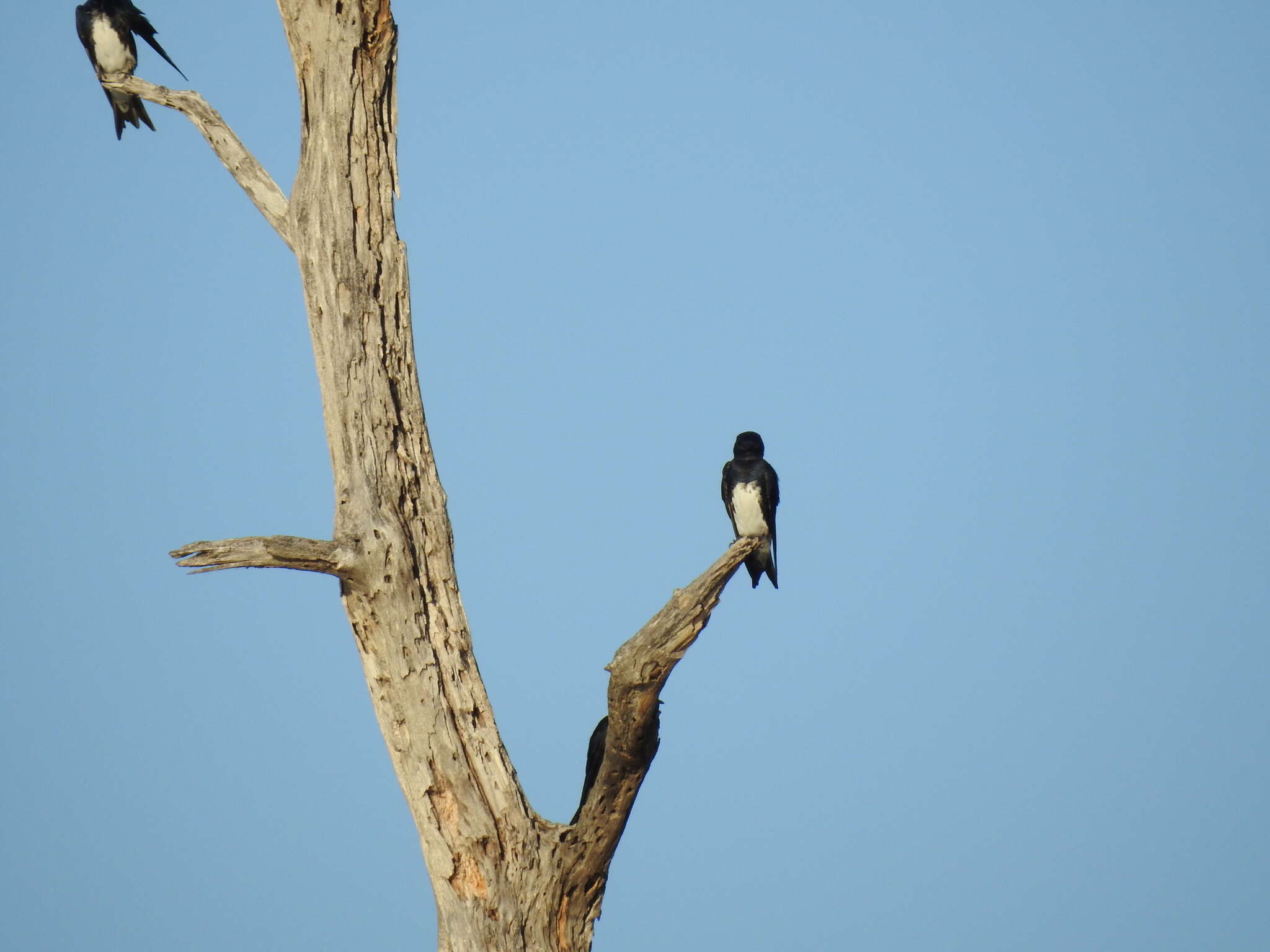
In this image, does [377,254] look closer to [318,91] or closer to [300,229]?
[300,229]

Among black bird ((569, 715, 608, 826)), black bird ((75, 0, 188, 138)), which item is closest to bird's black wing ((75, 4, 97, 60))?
black bird ((75, 0, 188, 138))

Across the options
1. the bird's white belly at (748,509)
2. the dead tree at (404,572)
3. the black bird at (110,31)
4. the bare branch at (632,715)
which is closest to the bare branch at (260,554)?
the dead tree at (404,572)

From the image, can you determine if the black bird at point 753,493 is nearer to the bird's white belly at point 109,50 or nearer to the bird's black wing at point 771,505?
the bird's black wing at point 771,505

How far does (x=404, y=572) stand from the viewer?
19.3 ft

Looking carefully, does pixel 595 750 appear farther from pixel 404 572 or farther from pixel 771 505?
pixel 771 505

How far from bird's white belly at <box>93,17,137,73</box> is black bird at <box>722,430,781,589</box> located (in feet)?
17.3

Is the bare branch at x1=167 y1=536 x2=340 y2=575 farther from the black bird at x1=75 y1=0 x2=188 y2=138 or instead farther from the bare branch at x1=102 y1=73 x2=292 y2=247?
the black bird at x1=75 y1=0 x2=188 y2=138

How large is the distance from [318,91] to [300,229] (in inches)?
24.7

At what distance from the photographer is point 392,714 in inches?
237

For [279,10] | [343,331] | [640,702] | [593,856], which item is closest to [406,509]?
[343,331]

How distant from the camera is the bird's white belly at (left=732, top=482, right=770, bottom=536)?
31.3 feet

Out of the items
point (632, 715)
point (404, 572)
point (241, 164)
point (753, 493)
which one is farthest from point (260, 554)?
point (753, 493)

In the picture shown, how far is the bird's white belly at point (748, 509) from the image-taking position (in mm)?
9531

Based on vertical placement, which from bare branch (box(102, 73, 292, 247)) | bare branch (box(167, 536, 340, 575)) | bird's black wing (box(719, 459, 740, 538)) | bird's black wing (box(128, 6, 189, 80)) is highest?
bird's black wing (box(128, 6, 189, 80))
